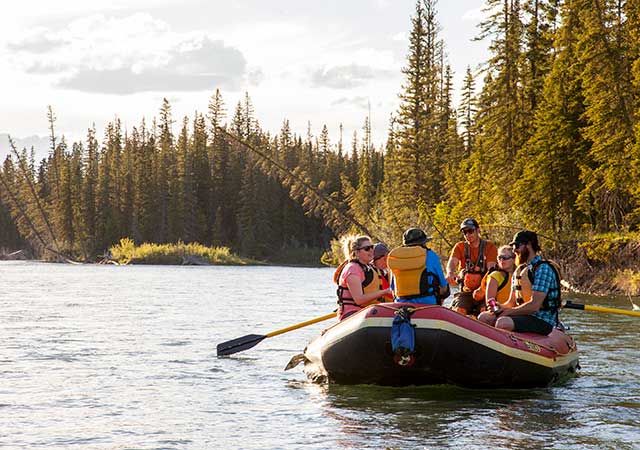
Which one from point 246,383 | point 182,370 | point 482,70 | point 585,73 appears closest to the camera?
point 246,383

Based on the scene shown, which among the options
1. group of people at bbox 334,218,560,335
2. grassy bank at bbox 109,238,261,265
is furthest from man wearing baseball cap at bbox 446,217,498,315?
grassy bank at bbox 109,238,261,265

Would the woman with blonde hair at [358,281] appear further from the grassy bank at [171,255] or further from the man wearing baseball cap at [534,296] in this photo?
the grassy bank at [171,255]

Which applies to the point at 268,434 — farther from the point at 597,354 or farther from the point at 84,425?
the point at 597,354

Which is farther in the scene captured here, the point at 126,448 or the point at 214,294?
the point at 214,294

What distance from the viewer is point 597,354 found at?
1592cm

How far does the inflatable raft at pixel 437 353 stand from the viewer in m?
10.9

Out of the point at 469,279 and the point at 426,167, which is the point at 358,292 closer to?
the point at 469,279

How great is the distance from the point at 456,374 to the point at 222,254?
6804cm

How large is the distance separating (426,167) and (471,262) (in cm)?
5045

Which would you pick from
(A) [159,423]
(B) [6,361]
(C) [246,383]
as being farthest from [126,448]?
(B) [6,361]

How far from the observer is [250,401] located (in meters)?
11.5

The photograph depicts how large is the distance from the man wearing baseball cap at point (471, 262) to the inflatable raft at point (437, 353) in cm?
170

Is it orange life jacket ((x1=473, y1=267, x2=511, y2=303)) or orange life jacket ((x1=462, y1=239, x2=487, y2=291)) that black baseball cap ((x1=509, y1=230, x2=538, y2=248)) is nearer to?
orange life jacket ((x1=473, y1=267, x2=511, y2=303))

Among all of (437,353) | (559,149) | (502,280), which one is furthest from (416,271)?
(559,149)
